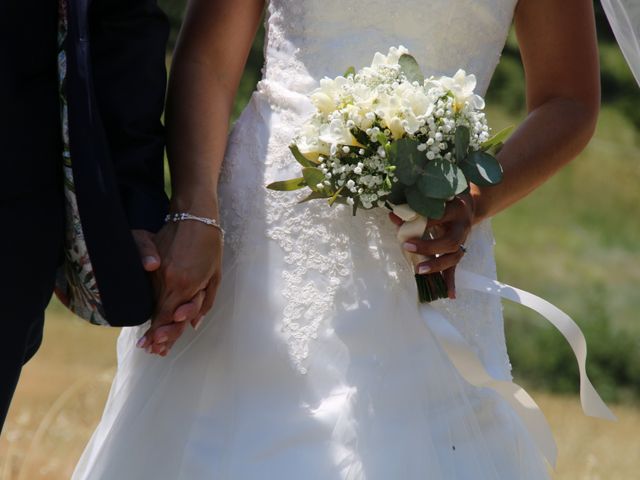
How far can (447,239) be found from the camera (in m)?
2.57

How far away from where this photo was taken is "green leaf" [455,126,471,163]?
2.51m

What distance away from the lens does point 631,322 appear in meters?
11.3

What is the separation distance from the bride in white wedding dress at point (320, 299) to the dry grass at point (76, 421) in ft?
7.47

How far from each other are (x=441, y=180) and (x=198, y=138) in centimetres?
65

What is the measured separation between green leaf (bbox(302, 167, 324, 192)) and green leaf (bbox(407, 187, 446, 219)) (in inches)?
8.4

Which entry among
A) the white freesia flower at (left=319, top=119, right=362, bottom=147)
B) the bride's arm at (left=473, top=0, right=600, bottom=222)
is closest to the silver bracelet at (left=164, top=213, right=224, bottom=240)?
the white freesia flower at (left=319, top=119, right=362, bottom=147)

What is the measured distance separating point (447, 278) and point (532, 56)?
0.66m

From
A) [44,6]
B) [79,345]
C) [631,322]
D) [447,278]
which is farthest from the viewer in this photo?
[631,322]

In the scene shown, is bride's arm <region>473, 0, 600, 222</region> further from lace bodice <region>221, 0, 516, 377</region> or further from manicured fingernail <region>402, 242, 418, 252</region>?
manicured fingernail <region>402, 242, 418, 252</region>

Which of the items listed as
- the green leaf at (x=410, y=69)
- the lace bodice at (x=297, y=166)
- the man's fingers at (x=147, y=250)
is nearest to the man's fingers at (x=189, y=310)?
the man's fingers at (x=147, y=250)

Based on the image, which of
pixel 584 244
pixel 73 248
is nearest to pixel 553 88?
pixel 73 248

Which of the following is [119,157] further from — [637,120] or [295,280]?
[637,120]

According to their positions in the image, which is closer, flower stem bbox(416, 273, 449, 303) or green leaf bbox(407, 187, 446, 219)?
green leaf bbox(407, 187, 446, 219)

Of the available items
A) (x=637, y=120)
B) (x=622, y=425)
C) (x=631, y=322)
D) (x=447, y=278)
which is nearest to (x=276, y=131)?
(x=447, y=278)
